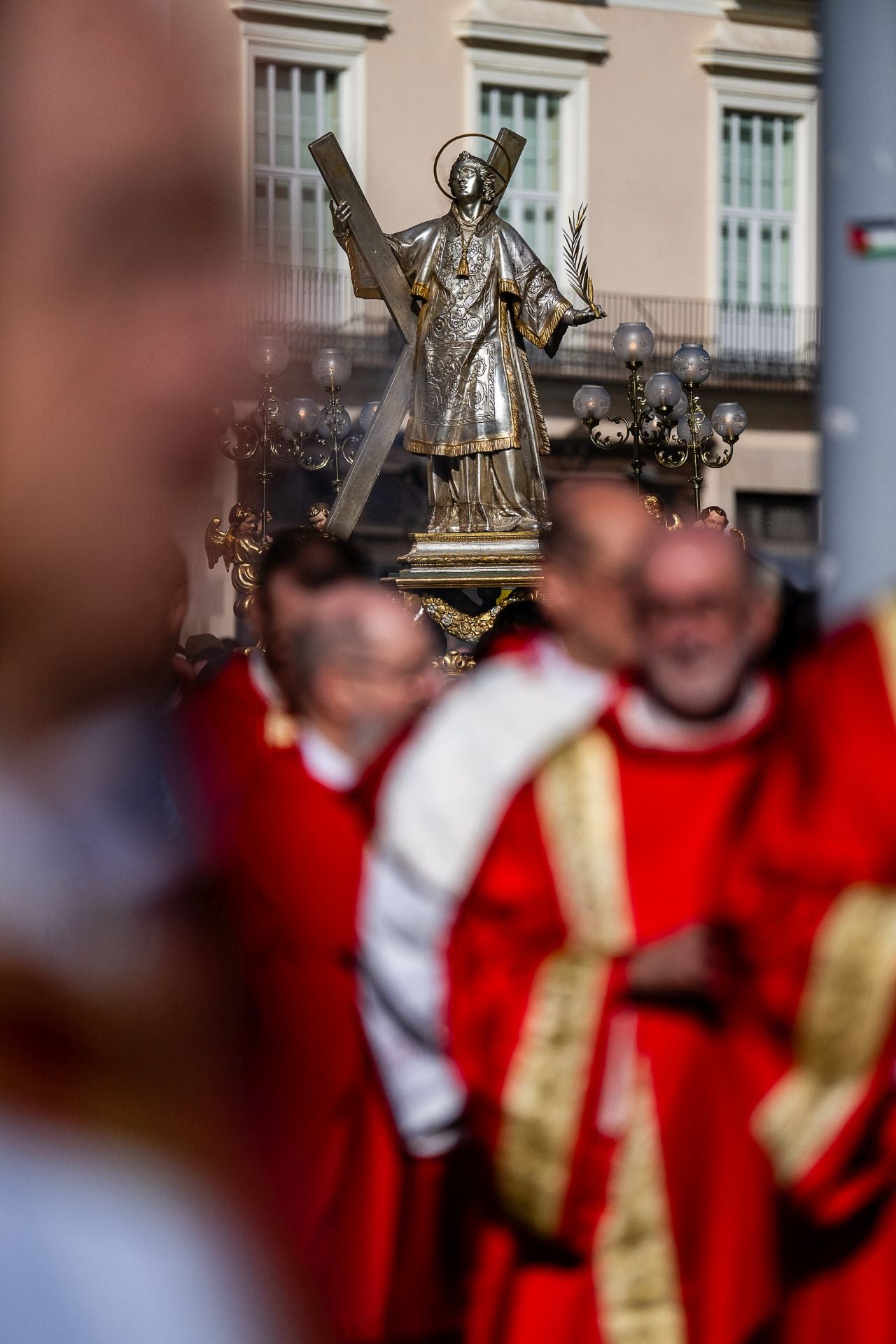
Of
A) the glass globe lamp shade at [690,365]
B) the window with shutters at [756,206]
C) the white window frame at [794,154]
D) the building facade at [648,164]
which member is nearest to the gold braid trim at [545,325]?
the glass globe lamp shade at [690,365]

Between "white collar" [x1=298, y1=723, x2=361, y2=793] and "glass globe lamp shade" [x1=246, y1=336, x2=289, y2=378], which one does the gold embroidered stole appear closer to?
"white collar" [x1=298, y1=723, x2=361, y2=793]

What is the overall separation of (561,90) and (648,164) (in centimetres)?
122

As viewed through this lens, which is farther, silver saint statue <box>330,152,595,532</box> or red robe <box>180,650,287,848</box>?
silver saint statue <box>330,152,595,532</box>

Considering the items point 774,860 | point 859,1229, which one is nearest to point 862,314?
point 774,860

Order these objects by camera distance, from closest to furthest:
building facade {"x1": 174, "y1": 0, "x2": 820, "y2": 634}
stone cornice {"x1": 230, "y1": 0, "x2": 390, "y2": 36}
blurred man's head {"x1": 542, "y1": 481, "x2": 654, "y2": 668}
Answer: blurred man's head {"x1": 542, "y1": 481, "x2": 654, "y2": 668}
stone cornice {"x1": 230, "y1": 0, "x2": 390, "y2": 36}
building facade {"x1": 174, "y1": 0, "x2": 820, "y2": 634}

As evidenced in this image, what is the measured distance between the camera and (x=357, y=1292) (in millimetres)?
3014

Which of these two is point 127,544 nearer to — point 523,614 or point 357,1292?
point 357,1292

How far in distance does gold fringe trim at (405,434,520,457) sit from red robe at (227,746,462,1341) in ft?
25.4

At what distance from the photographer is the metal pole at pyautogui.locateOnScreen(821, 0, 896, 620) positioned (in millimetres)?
2320

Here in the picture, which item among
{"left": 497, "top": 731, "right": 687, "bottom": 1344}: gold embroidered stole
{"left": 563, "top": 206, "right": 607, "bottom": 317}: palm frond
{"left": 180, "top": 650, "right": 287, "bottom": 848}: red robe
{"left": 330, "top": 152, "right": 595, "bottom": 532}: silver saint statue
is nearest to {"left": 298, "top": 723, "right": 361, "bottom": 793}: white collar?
{"left": 180, "top": 650, "right": 287, "bottom": 848}: red robe

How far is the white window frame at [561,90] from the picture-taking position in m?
20.1

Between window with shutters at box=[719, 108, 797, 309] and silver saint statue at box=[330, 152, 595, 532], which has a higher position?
window with shutters at box=[719, 108, 797, 309]

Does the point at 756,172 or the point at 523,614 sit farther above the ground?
the point at 756,172

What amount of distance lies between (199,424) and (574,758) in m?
1.87
